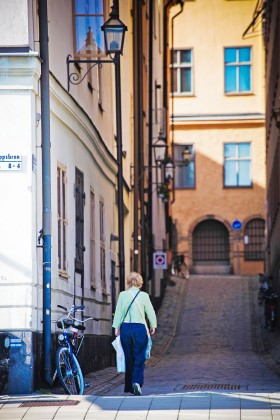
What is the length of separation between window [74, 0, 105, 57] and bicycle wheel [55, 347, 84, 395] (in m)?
5.84

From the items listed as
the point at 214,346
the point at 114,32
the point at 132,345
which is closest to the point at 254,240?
the point at 214,346

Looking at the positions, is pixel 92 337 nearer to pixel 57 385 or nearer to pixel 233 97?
pixel 57 385

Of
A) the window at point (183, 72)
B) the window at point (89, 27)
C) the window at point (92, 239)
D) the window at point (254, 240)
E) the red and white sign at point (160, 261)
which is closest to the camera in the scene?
the window at point (89, 27)

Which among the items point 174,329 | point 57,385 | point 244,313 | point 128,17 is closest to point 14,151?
point 57,385

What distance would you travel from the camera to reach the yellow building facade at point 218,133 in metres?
59.6

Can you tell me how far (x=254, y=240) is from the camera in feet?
196

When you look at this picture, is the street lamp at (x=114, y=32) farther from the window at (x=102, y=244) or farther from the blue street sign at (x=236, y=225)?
the blue street sign at (x=236, y=225)

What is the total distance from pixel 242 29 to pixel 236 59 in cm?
139

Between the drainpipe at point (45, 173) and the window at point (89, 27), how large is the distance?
330cm

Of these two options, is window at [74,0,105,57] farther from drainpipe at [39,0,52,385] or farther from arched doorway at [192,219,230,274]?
arched doorway at [192,219,230,274]

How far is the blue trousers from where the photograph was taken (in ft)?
52.0

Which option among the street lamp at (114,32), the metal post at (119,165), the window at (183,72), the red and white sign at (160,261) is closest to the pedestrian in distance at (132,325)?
the street lamp at (114,32)

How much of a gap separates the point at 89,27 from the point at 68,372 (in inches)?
291

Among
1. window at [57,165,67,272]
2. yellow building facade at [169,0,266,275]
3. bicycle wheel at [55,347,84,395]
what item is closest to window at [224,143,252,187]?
yellow building facade at [169,0,266,275]
